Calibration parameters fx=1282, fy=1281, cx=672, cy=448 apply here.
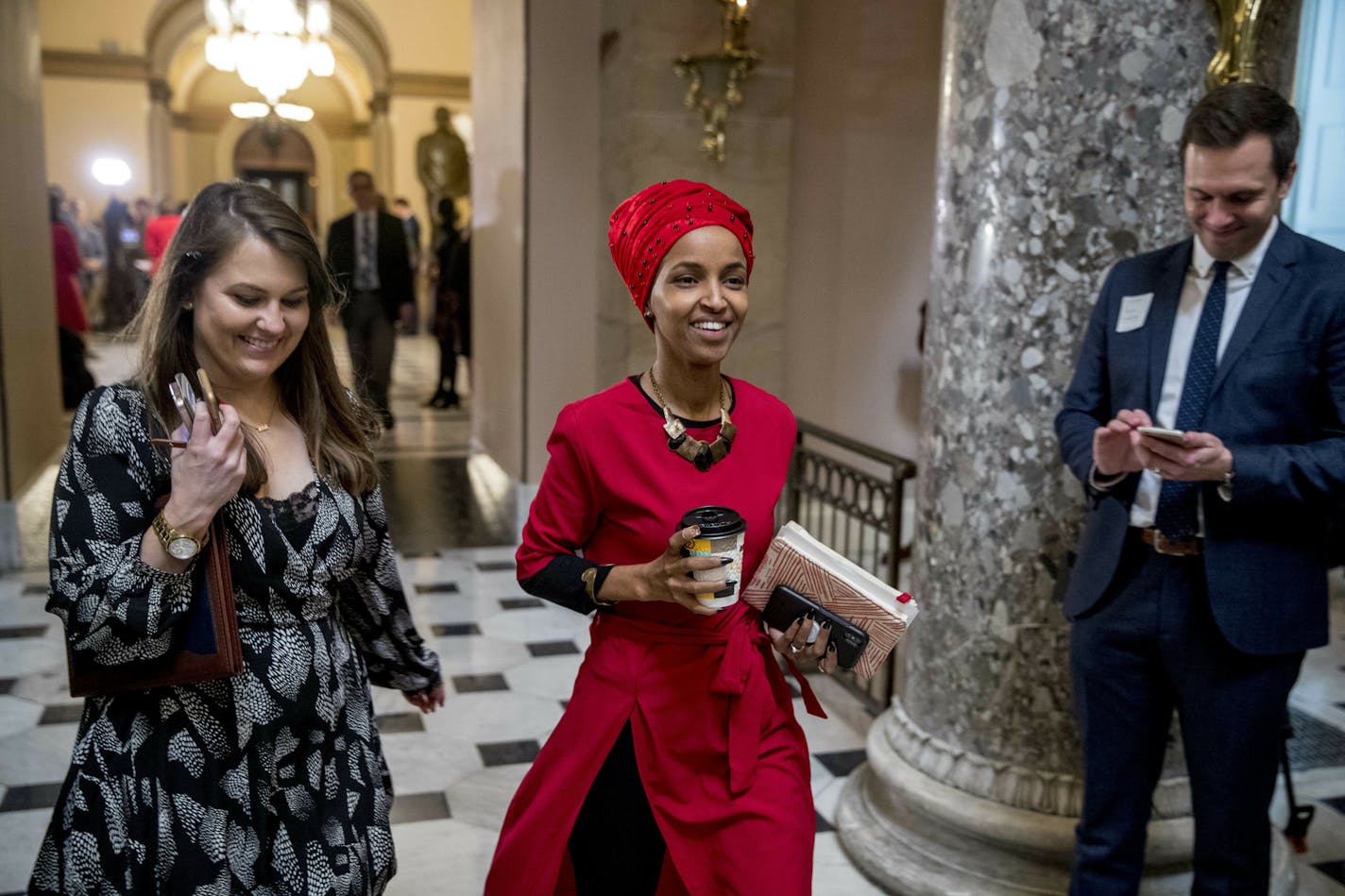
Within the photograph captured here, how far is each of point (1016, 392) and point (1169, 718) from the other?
816 millimetres

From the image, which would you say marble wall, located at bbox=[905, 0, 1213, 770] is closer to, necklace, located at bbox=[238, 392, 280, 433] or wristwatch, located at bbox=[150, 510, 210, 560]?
necklace, located at bbox=[238, 392, 280, 433]

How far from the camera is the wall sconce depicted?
21.4ft

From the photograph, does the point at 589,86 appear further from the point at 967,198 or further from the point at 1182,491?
the point at 1182,491

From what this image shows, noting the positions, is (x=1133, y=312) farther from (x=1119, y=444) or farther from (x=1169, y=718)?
(x=1169, y=718)

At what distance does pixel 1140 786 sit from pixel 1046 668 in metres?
0.46

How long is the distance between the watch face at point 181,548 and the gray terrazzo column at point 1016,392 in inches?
75.5

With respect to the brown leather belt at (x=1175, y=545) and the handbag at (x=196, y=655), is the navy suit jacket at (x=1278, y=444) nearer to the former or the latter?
the brown leather belt at (x=1175, y=545)

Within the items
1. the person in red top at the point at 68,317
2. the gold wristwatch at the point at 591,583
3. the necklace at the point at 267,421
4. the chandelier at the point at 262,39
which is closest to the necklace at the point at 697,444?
the gold wristwatch at the point at 591,583

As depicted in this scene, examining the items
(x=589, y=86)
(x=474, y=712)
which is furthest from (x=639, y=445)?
(x=589, y=86)

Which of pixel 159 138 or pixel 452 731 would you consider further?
pixel 159 138

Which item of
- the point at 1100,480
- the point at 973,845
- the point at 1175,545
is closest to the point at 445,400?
the point at 973,845

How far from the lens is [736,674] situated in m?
2.00

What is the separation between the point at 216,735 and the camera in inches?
76.9

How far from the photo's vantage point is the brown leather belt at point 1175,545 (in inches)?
97.0
